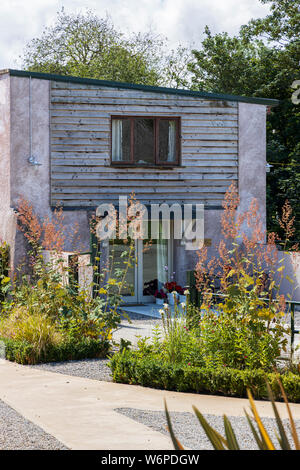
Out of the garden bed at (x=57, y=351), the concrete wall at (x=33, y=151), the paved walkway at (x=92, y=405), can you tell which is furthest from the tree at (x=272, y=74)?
the paved walkway at (x=92, y=405)

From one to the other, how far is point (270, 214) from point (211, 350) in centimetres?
1958

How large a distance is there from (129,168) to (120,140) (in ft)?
2.62

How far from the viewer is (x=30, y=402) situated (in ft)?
21.7

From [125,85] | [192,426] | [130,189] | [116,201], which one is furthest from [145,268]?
[192,426]

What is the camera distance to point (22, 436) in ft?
17.3

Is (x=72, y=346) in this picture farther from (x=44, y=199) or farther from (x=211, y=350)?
(x=44, y=199)

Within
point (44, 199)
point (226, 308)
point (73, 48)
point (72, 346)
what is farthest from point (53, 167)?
point (73, 48)

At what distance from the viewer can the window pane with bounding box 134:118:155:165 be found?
16.9 m

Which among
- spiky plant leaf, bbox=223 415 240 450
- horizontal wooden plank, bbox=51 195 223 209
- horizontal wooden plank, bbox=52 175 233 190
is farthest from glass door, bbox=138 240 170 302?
spiky plant leaf, bbox=223 415 240 450

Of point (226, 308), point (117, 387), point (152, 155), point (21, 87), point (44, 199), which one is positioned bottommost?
point (117, 387)

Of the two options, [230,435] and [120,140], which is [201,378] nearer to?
[230,435]

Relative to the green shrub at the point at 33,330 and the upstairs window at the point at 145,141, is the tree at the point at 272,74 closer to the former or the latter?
the upstairs window at the point at 145,141

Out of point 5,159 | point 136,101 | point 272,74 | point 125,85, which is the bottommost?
point 5,159

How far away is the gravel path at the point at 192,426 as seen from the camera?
5.06 m
